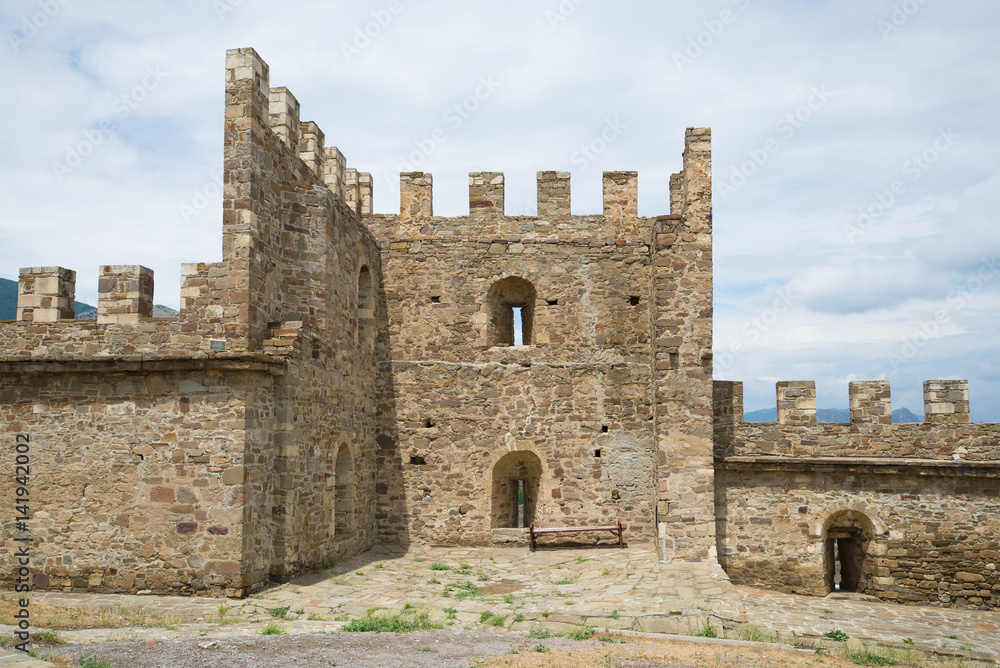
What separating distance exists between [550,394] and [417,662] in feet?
24.3

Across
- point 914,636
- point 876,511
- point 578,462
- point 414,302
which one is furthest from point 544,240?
point 914,636

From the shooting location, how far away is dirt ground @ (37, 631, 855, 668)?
692cm

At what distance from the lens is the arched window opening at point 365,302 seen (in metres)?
13.9

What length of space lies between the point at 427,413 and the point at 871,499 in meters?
7.87

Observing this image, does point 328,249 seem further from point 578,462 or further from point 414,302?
point 578,462

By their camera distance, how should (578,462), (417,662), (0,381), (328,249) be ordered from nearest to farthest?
(417,662)
(0,381)
(328,249)
(578,462)

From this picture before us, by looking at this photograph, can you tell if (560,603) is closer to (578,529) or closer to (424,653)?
(424,653)

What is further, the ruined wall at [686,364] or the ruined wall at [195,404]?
the ruined wall at [686,364]

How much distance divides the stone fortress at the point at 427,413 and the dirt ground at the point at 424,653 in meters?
2.32

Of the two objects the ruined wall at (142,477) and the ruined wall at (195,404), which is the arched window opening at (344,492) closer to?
the ruined wall at (195,404)

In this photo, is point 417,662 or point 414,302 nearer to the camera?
point 417,662

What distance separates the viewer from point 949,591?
1263cm

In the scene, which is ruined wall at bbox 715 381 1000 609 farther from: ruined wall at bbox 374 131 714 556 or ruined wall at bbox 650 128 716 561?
ruined wall at bbox 374 131 714 556

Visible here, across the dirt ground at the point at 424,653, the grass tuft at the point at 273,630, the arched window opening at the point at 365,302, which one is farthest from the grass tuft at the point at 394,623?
the arched window opening at the point at 365,302
